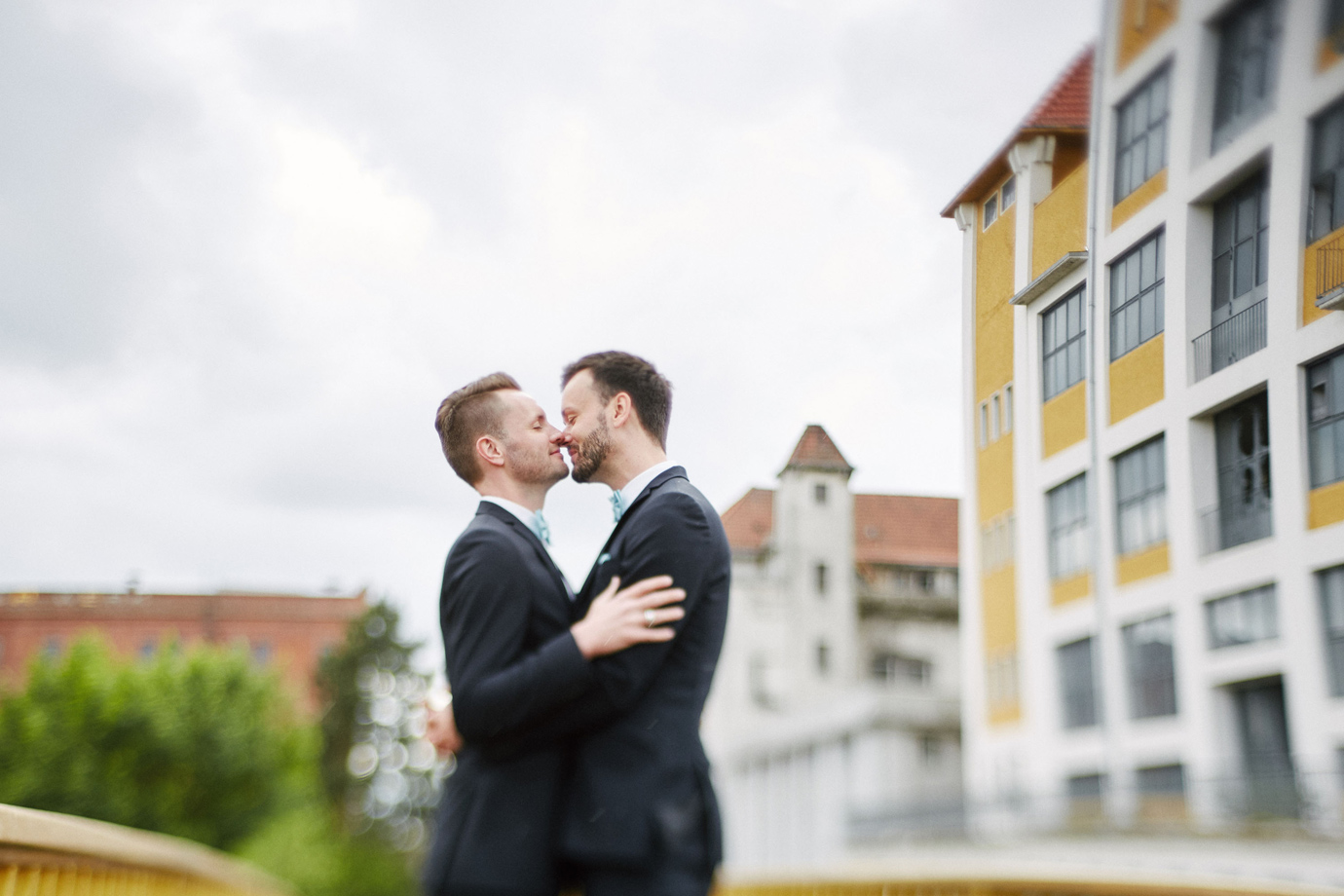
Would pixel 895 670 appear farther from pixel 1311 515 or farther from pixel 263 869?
pixel 263 869

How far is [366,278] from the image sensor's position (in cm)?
302

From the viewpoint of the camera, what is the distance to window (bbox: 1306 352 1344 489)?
1817 millimetres

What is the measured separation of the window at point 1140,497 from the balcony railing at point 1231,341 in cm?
15

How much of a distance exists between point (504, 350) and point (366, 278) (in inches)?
15.1

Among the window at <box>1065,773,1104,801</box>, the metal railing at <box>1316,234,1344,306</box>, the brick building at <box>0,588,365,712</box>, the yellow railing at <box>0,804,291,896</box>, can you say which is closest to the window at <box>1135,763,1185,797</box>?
the window at <box>1065,773,1104,801</box>

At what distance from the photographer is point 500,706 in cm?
201

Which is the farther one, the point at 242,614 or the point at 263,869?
the point at 242,614

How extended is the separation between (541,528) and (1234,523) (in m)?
1.21

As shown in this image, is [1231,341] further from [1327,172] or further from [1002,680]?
[1002,680]

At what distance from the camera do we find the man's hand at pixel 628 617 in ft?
6.59

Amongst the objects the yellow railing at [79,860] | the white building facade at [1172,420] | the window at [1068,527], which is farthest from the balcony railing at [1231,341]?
the yellow railing at [79,860]

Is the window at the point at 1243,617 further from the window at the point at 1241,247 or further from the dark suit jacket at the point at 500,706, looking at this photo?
the dark suit jacket at the point at 500,706

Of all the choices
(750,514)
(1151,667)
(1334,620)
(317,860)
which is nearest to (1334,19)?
(1334,620)

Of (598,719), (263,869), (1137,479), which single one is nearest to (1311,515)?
(1137,479)
